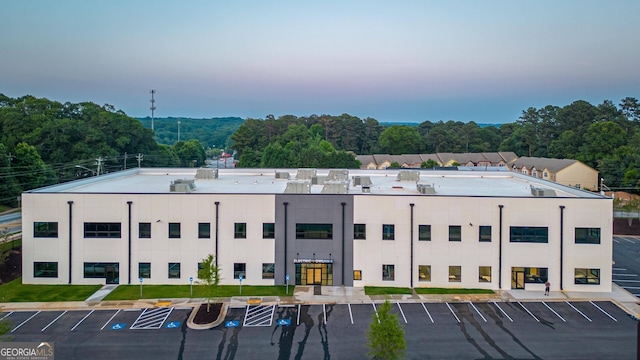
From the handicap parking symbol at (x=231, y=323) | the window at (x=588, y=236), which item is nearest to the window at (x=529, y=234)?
the window at (x=588, y=236)

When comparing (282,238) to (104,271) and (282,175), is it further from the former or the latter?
(282,175)

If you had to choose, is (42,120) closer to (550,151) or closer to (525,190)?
(525,190)

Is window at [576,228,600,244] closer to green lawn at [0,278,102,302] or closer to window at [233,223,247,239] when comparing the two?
window at [233,223,247,239]

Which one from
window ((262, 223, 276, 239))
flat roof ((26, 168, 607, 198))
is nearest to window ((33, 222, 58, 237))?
flat roof ((26, 168, 607, 198))

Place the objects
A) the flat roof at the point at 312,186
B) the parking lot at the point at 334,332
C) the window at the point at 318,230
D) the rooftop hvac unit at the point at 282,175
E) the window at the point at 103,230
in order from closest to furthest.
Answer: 1. the parking lot at the point at 334,332
2. the window at the point at 103,230
3. the window at the point at 318,230
4. the flat roof at the point at 312,186
5. the rooftop hvac unit at the point at 282,175

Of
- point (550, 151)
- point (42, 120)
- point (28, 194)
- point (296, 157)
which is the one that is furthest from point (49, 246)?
point (550, 151)

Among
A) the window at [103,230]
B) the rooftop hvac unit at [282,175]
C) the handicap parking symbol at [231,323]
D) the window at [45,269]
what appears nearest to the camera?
the handicap parking symbol at [231,323]

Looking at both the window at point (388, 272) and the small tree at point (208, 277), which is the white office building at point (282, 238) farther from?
the small tree at point (208, 277)
